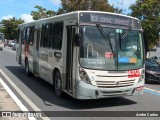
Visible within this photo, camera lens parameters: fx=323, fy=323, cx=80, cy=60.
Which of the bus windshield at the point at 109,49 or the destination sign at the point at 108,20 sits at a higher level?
the destination sign at the point at 108,20

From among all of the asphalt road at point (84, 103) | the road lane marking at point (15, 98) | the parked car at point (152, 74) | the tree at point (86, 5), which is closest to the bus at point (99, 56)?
the asphalt road at point (84, 103)

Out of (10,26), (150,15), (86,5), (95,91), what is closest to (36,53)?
(95,91)

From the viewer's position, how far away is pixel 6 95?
34.6ft

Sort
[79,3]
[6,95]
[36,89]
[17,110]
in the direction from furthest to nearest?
[79,3]
[36,89]
[6,95]
[17,110]

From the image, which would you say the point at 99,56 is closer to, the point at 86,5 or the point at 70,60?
the point at 70,60

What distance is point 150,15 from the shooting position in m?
29.9

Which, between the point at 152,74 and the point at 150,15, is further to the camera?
the point at 150,15

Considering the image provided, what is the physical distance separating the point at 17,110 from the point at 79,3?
27198mm

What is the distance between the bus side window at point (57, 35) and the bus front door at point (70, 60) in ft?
2.13

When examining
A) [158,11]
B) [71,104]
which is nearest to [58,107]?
[71,104]

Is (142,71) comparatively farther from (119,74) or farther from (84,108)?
(84,108)

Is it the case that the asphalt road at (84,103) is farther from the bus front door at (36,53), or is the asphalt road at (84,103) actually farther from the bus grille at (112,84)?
the bus front door at (36,53)

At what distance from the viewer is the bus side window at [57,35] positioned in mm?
10500

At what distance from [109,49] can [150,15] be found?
71.5 feet
